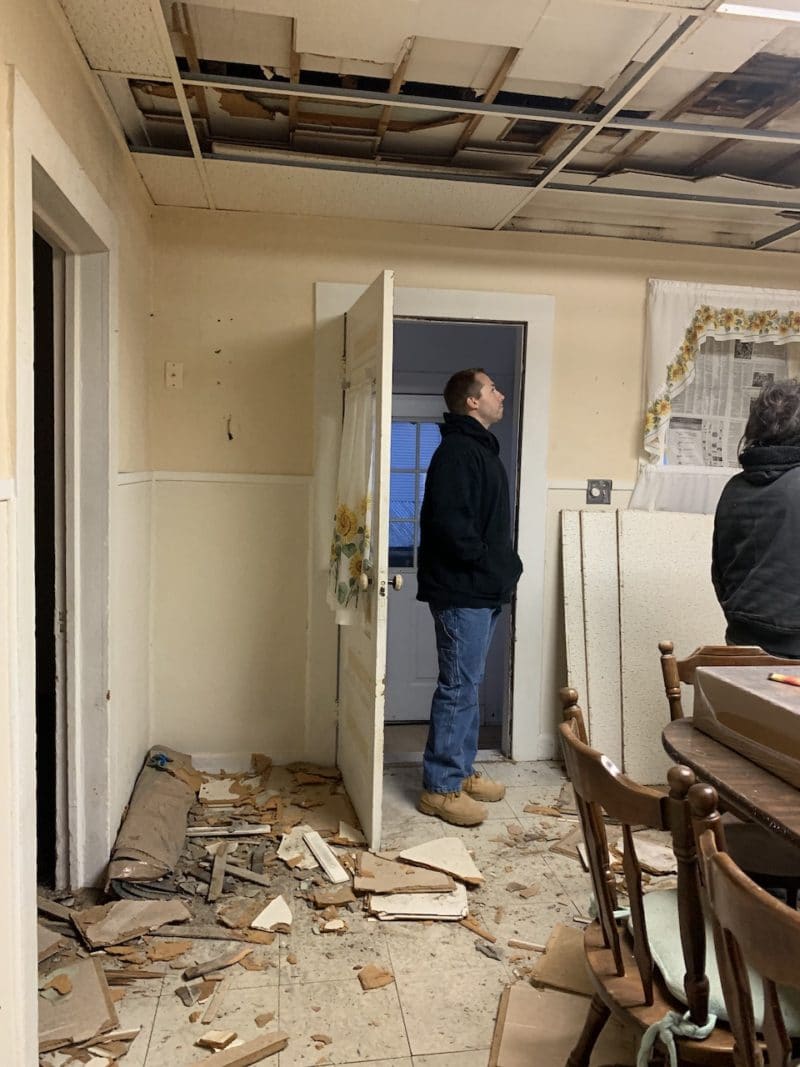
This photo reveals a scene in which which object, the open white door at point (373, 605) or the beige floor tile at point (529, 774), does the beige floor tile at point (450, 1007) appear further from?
the beige floor tile at point (529, 774)

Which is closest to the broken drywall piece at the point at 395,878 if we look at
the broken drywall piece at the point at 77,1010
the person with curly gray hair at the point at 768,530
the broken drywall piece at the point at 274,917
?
the broken drywall piece at the point at 274,917

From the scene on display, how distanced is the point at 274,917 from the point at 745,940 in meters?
1.73

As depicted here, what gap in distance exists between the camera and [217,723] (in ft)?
11.0

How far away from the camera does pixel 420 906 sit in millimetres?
2410

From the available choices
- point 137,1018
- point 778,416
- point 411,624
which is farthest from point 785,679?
point 411,624

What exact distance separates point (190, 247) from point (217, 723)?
1.98 meters

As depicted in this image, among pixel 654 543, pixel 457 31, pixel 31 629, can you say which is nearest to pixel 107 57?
pixel 457 31

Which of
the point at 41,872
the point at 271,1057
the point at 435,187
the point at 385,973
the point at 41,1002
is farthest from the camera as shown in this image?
the point at 435,187

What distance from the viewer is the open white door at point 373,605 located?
253 centimetres

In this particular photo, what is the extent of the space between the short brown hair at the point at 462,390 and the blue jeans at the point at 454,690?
0.76 m

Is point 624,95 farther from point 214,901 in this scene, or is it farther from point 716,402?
point 214,901

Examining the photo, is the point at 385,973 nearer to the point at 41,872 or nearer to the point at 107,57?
the point at 41,872

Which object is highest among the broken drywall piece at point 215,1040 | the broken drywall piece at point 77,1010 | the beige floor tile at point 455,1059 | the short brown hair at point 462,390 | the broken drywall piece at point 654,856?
the short brown hair at point 462,390

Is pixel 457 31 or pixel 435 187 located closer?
pixel 457 31
